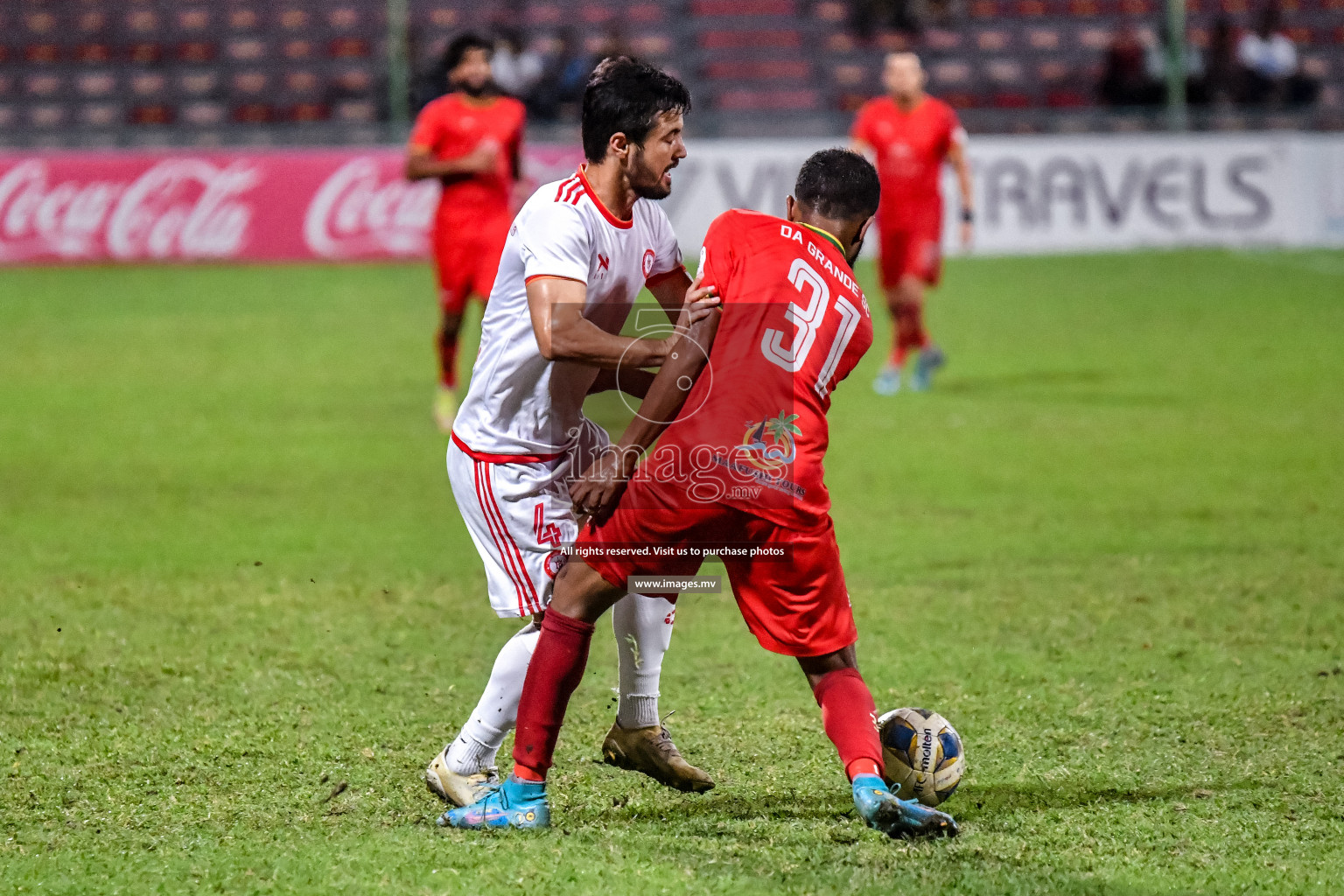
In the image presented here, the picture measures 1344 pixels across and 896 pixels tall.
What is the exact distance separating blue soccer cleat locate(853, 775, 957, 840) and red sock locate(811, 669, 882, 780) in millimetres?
50

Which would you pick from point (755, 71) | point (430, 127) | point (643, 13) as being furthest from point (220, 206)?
point (430, 127)

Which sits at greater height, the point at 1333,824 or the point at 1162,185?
the point at 1333,824

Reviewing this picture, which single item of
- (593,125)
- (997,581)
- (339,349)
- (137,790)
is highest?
(593,125)

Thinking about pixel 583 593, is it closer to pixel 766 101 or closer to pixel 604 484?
pixel 604 484

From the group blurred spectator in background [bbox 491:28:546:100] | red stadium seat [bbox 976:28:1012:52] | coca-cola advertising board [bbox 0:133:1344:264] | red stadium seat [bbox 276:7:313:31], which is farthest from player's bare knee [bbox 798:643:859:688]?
red stadium seat [bbox 276:7:313:31]

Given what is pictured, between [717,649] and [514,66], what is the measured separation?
1624 cm

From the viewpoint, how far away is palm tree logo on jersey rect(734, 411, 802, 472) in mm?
4129

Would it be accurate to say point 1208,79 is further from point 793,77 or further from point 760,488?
point 760,488

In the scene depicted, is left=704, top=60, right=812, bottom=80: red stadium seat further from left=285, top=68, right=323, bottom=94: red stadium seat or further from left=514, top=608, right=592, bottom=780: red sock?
left=514, top=608, right=592, bottom=780: red sock

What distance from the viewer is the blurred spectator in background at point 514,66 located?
69.8ft

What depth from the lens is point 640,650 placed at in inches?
188

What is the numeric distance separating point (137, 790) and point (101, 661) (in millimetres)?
1523

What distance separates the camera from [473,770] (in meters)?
4.48

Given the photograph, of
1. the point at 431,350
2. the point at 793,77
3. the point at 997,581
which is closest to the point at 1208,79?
the point at 793,77
